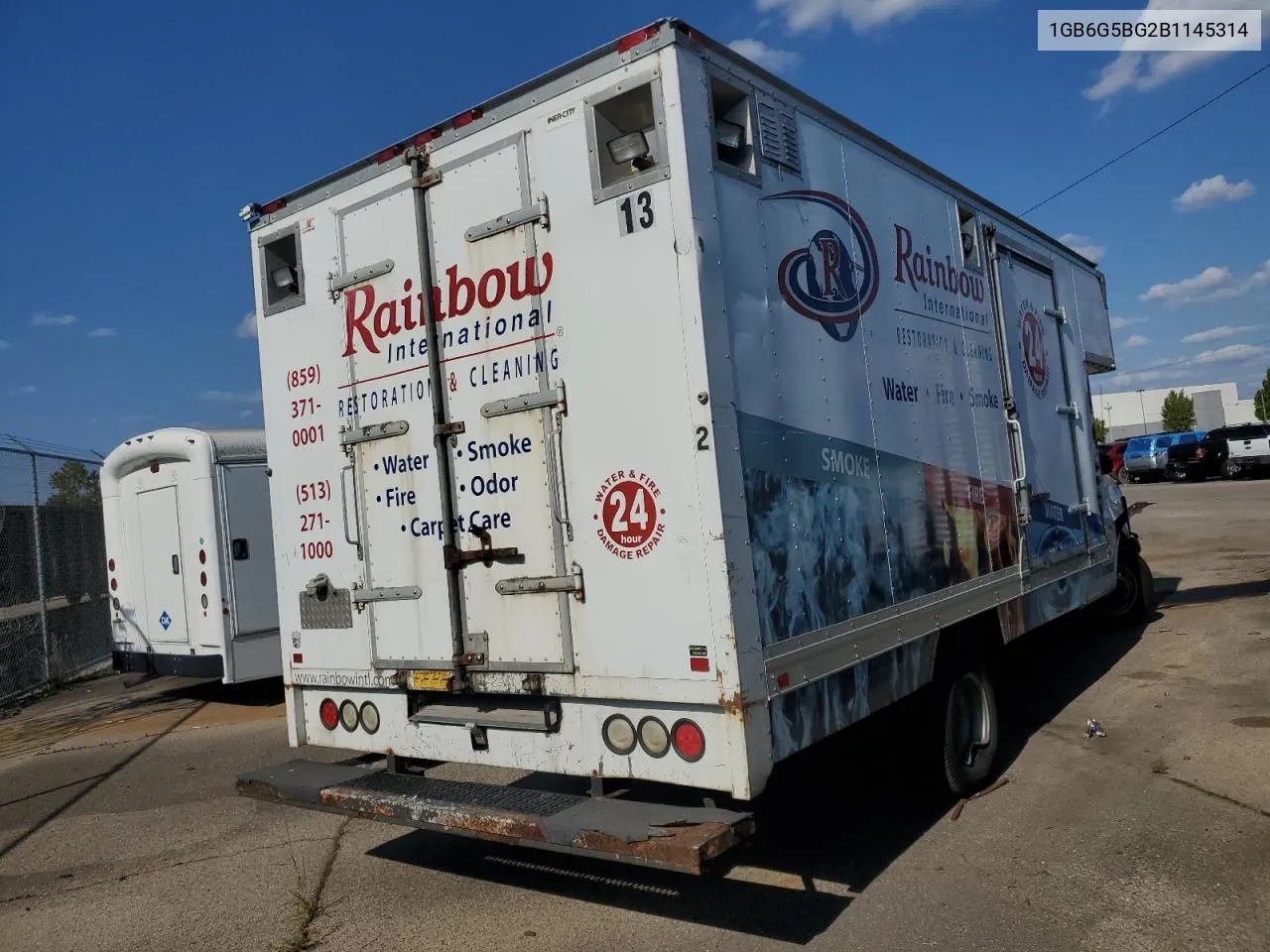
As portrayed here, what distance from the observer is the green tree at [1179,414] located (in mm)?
85500

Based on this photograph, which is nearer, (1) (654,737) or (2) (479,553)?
(1) (654,737)

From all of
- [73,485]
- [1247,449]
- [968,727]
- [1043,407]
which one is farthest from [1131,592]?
[1247,449]

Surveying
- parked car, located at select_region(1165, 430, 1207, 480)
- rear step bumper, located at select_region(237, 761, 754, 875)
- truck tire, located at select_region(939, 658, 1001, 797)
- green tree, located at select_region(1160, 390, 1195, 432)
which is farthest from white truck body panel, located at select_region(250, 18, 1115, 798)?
green tree, located at select_region(1160, 390, 1195, 432)

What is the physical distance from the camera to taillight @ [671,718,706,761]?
3.71 meters

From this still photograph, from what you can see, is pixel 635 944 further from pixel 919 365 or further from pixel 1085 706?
pixel 1085 706

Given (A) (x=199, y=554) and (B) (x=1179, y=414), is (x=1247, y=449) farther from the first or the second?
(B) (x=1179, y=414)

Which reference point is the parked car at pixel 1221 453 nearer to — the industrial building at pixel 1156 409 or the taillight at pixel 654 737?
the taillight at pixel 654 737

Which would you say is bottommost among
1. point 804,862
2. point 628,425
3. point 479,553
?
point 804,862

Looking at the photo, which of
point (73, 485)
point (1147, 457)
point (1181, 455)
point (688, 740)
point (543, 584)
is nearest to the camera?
point (688, 740)

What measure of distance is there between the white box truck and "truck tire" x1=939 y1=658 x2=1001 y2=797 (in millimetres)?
21

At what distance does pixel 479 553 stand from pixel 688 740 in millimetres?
1232

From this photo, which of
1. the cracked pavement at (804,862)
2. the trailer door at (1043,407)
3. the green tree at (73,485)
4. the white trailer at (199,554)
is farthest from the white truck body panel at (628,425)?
the green tree at (73,485)

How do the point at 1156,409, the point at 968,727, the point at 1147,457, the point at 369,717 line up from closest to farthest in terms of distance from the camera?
the point at 369,717
the point at 968,727
the point at 1147,457
the point at 1156,409

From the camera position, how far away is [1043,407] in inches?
274
